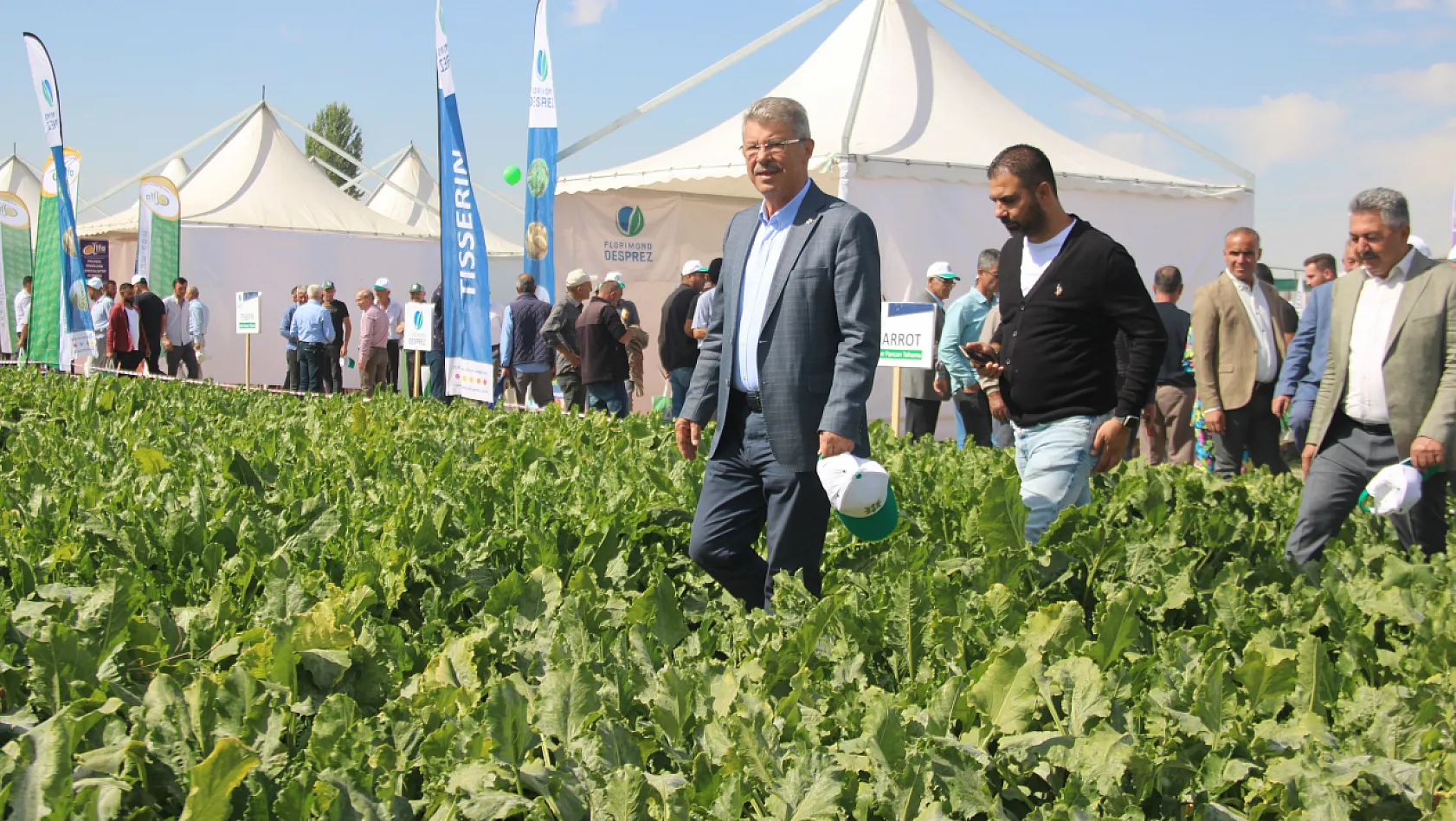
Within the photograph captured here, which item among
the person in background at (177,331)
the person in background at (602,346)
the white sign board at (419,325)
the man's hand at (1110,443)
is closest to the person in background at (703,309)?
the person in background at (602,346)

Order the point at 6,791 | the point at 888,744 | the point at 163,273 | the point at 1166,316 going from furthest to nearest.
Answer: the point at 163,273 → the point at 1166,316 → the point at 888,744 → the point at 6,791

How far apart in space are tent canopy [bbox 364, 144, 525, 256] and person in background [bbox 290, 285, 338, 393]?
9282 mm

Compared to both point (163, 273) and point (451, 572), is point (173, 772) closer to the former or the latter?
point (451, 572)

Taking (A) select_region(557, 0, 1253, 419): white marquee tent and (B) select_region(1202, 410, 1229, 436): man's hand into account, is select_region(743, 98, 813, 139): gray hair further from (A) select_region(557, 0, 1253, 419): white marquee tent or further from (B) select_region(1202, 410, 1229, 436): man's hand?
(A) select_region(557, 0, 1253, 419): white marquee tent

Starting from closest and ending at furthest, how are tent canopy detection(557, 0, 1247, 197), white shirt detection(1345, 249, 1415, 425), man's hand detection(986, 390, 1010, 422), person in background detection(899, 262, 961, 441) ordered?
man's hand detection(986, 390, 1010, 422)
white shirt detection(1345, 249, 1415, 425)
person in background detection(899, 262, 961, 441)
tent canopy detection(557, 0, 1247, 197)

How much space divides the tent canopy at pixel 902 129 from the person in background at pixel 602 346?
319cm

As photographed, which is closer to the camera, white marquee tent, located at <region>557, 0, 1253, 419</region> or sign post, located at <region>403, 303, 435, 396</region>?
white marquee tent, located at <region>557, 0, 1253, 419</region>

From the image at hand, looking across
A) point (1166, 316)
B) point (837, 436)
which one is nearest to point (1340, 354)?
point (837, 436)

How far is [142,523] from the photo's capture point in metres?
3.80

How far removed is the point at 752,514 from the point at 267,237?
21551mm

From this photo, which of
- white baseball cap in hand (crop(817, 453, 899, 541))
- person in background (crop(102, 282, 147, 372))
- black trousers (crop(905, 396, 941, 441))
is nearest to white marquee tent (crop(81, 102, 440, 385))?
person in background (crop(102, 282, 147, 372))

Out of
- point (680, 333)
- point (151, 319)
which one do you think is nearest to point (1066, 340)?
point (680, 333)

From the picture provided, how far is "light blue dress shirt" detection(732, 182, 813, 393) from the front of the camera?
3.71m

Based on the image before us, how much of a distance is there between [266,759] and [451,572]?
4.89ft
